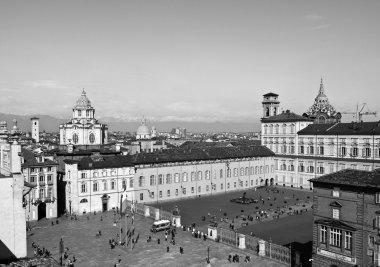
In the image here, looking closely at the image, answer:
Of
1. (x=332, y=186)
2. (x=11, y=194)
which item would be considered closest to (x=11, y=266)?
(x=11, y=194)

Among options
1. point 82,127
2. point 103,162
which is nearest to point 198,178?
point 103,162

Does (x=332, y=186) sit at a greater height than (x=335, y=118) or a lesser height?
lesser

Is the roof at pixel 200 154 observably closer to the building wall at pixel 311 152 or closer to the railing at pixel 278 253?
the building wall at pixel 311 152

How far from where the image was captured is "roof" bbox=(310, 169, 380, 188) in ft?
112

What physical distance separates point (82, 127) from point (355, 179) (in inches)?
2818

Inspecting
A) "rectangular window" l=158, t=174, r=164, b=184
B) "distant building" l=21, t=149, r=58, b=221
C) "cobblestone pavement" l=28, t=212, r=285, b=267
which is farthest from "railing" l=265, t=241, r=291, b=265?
"rectangular window" l=158, t=174, r=164, b=184

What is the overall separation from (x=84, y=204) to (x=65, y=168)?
7.11m

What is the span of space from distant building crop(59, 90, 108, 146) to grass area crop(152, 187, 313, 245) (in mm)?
29766

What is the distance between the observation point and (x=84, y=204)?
2628 inches

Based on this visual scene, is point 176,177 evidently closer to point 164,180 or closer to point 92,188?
point 164,180

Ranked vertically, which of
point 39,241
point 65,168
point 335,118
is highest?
point 335,118

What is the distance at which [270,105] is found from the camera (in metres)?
105

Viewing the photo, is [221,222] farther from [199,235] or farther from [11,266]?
[11,266]

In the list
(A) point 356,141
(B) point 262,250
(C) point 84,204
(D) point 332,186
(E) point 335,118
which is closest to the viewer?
(D) point 332,186
